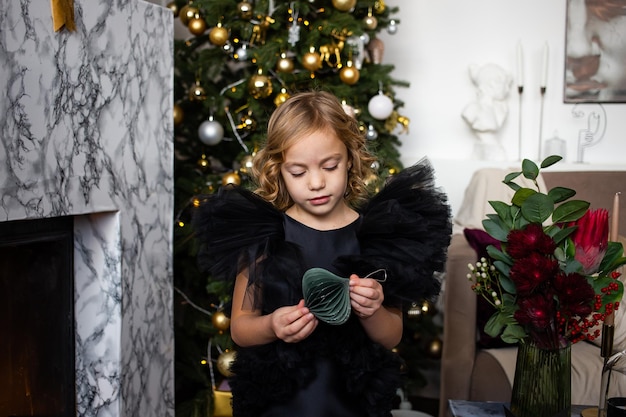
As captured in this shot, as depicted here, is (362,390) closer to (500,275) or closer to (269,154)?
(500,275)

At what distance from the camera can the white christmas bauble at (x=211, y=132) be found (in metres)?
2.94

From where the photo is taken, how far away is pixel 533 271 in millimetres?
1577

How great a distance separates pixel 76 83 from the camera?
1.93m

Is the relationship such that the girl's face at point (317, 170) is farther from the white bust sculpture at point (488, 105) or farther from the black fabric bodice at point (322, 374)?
the white bust sculpture at point (488, 105)

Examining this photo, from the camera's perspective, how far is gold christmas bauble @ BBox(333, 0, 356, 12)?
283cm

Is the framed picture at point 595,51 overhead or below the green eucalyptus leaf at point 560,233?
overhead

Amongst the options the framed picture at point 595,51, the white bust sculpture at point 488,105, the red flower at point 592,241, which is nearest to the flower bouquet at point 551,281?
the red flower at point 592,241

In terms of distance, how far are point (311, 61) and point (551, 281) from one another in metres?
1.53

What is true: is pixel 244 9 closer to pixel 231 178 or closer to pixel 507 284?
pixel 231 178

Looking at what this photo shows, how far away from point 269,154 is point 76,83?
2.23ft

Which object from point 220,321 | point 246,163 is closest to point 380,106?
point 246,163

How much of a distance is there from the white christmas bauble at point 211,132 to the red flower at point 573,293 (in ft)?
5.67

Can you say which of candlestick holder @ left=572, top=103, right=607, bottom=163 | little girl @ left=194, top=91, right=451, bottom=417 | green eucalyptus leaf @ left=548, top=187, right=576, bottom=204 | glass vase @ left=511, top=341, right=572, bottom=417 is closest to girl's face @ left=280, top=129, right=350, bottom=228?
little girl @ left=194, top=91, right=451, bottom=417

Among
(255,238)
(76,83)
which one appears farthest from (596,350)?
(76,83)
